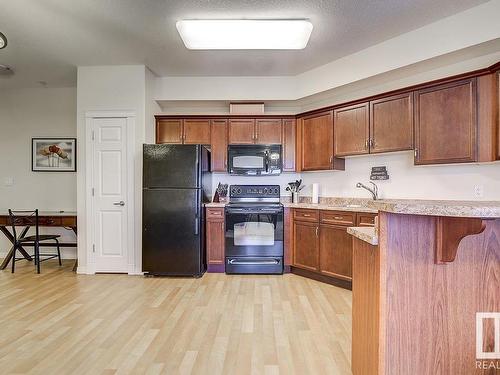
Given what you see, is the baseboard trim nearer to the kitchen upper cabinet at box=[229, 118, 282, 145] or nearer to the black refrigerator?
the black refrigerator

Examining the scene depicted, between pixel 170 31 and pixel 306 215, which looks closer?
pixel 170 31

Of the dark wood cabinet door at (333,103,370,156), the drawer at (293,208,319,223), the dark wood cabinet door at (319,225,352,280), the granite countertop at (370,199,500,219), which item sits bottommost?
the dark wood cabinet door at (319,225,352,280)

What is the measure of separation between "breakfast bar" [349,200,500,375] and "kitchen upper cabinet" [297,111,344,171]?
264cm

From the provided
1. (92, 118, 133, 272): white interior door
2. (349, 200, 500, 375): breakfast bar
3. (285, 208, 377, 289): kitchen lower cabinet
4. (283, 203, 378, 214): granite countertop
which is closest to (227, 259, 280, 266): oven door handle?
(285, 208, 377, 289): kitchen lower cabinet

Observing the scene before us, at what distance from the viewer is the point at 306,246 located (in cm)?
392

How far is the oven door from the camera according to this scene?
13.2 ft

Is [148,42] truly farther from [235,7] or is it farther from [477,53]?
[477,53]

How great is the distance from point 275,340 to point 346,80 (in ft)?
9.78

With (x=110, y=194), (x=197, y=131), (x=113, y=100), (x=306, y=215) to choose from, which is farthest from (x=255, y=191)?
(x=113, y=100)

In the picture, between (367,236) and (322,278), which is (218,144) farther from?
(367,236)

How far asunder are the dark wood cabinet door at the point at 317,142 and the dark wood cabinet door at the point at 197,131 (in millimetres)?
1375

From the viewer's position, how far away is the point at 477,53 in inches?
111

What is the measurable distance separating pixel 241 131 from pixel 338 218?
6.11 ft

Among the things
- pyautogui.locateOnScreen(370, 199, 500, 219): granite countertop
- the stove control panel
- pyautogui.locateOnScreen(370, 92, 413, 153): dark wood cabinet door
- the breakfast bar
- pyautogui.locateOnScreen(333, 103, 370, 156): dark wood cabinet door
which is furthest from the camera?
the stove control panel
